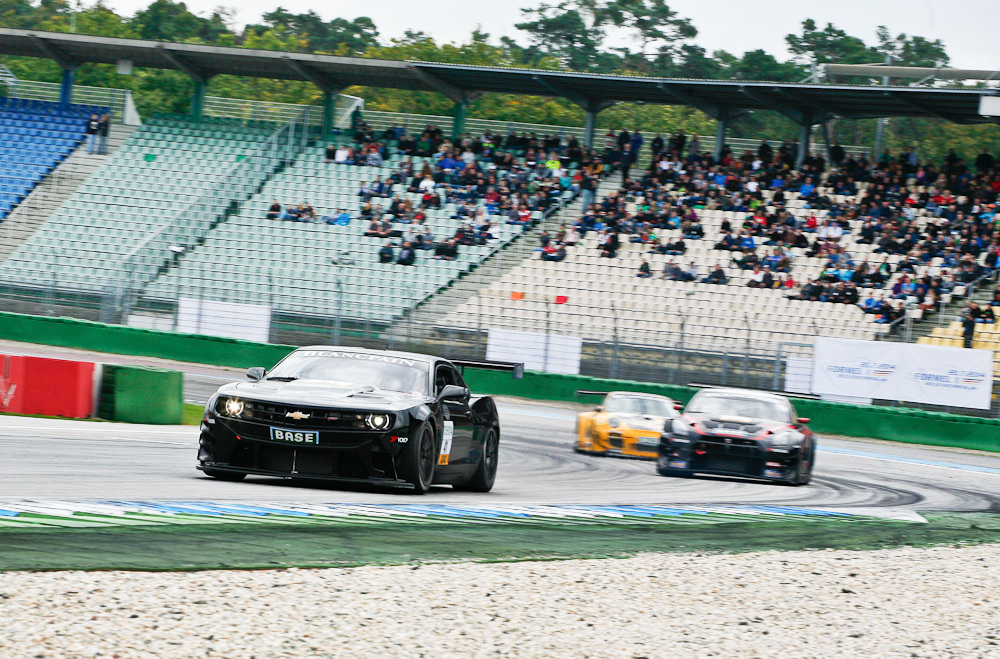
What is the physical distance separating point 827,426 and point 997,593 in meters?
20.1

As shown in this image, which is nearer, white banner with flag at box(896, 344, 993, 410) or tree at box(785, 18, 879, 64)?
white banner with flag at box(896, 344, 993, 410)

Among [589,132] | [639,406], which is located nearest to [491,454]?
[639,406]

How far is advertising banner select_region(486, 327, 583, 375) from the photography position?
29.1 m

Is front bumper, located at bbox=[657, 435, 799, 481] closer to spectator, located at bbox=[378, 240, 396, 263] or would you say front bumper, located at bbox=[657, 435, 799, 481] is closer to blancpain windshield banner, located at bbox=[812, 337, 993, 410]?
blancpain windshield banner, located at bbox=[812, 337, 993, 410]

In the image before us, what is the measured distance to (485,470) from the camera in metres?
12.0

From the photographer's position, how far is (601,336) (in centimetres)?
2897

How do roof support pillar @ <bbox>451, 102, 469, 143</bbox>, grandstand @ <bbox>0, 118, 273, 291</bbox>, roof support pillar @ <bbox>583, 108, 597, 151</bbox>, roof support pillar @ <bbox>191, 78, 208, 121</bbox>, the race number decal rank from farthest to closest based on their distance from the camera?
roof support pillar @ <bbox>191, 78, 208, 121</bbox>
roof support pillar @ <bbox>451, 102, 469, 143</bbox>
roof support pillar @ <bbox>583, 108, 597, 151</bbox>
grandstand @ <bbox>0, 118, 273, 291</bbox>
the race number decal

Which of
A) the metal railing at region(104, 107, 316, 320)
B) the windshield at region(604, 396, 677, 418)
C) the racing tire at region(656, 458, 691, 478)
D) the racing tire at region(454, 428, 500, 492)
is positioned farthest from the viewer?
the metal railing at region(104, 107, 316, 320)

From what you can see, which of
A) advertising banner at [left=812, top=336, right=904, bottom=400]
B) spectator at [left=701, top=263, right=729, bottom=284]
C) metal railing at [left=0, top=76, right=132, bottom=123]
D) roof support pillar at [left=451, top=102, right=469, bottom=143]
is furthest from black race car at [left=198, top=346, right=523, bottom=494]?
metal railing at [left=0, top=76, right=132, bottom=123]

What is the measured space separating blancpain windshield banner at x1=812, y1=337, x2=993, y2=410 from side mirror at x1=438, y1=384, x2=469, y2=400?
17.3 metres

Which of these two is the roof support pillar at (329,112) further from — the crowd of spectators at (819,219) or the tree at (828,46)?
the tree at (828,46)

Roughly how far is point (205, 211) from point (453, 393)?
2888 cm

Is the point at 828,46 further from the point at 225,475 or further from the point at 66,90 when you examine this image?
the point at 225,475

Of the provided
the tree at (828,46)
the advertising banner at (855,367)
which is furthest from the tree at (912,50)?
the advertising banner at (855,367)
